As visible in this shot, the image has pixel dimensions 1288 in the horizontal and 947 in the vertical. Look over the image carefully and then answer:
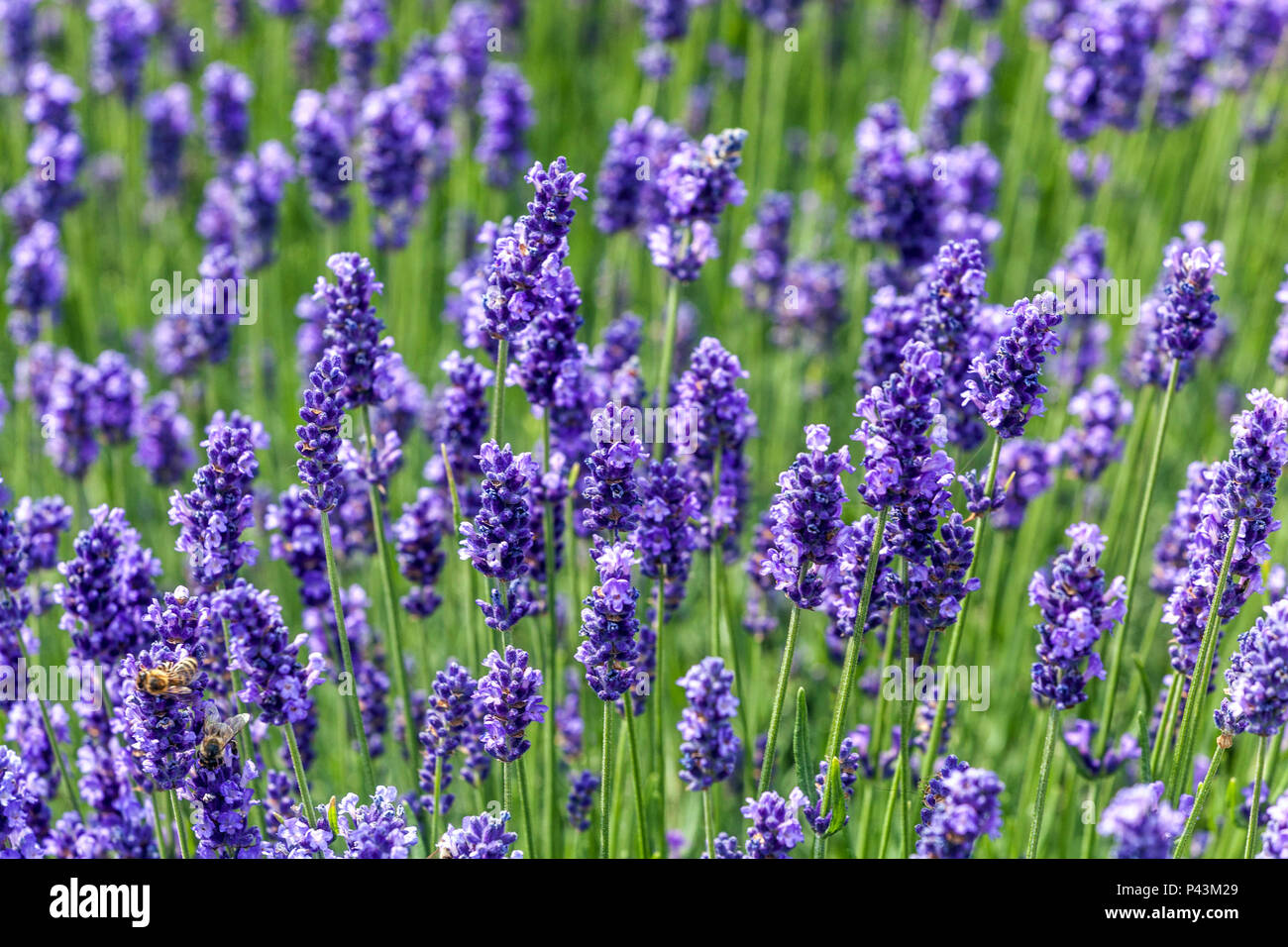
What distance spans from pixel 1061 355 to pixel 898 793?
2610 millimetres

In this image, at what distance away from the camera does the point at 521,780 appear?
9.33 feet

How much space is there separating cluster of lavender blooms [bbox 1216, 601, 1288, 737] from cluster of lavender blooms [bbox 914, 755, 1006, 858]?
0.51 metres

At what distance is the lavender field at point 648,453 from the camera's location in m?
2.74

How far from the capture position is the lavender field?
274 cm

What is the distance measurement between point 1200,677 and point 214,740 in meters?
2.06

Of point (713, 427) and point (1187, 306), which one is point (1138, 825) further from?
point (1187, 306)

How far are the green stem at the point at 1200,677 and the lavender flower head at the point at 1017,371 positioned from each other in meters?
0.48

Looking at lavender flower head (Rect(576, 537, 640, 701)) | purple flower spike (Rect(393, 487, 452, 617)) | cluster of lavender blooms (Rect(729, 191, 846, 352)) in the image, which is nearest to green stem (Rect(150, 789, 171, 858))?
purple flower spike (Rect(393, 487, 452, 617))

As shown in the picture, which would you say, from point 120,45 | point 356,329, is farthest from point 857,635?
point 120,45

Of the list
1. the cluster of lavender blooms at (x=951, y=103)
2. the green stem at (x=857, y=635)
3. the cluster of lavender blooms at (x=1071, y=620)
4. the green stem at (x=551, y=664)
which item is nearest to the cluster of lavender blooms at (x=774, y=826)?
the green stem at (x=857, y=635)

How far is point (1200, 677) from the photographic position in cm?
283

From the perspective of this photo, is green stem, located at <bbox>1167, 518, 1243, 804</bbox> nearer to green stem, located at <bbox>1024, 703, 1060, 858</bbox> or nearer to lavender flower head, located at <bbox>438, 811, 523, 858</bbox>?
green stem, located at <bbox>1024, 703, 1060, 858</bbox>

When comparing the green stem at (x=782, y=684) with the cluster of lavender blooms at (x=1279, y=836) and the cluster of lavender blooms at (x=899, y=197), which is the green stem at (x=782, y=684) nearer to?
the cluster of lavender blooms at (x=1279, y=836)
